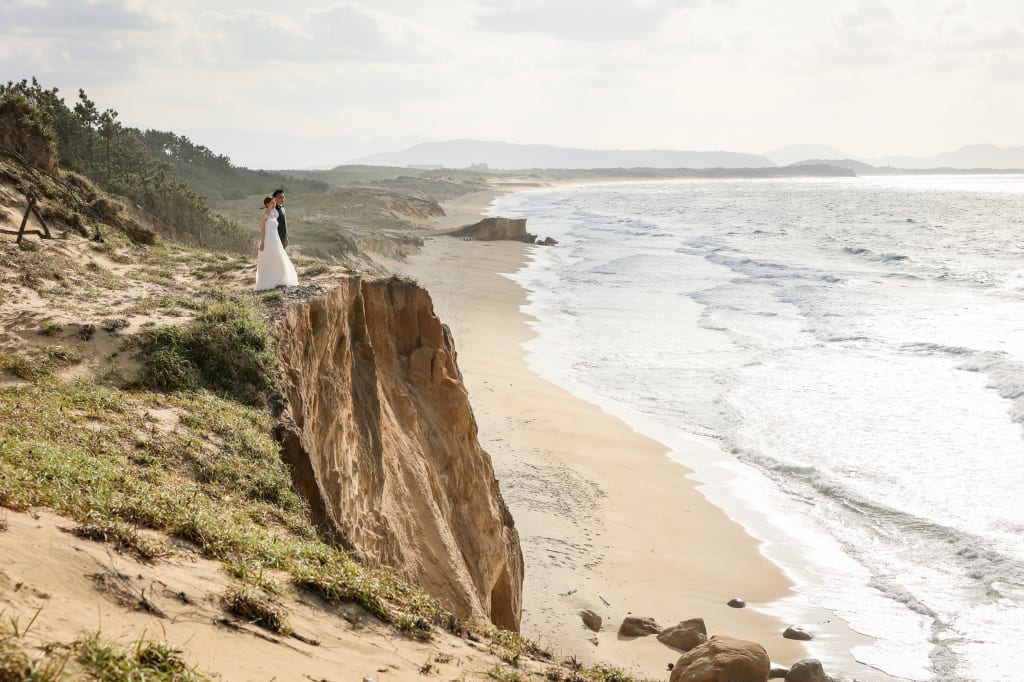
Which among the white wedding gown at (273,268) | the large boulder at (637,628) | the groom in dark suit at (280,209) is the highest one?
the groom in dark suit at (280,209)

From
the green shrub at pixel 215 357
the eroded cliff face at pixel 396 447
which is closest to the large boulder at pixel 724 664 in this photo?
the eroded cliff face at pixel 396 447

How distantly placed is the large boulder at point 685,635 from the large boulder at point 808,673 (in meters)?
1.27

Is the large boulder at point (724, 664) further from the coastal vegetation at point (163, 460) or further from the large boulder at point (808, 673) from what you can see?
the coastal vegetation at point (163, 460)

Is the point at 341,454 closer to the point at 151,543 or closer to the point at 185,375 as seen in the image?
the point at 185,375

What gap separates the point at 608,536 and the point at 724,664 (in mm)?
6346

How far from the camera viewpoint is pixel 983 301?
36.7 m

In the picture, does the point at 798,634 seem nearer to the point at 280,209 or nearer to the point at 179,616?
the point at 179,616

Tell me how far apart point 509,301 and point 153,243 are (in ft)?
69.1

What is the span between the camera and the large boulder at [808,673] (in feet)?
33.9

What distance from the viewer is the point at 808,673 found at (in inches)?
407

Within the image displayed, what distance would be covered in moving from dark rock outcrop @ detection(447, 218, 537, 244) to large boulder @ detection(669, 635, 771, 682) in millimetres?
50766

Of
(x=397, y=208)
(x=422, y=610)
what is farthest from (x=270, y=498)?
(x=397, y=208)

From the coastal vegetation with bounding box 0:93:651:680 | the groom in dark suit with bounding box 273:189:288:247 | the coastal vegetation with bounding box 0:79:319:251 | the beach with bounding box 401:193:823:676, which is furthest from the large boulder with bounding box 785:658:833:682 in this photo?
the coastal vegetation with bounding box 0:79:319:251

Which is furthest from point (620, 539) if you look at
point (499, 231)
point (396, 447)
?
point (499, 231)
